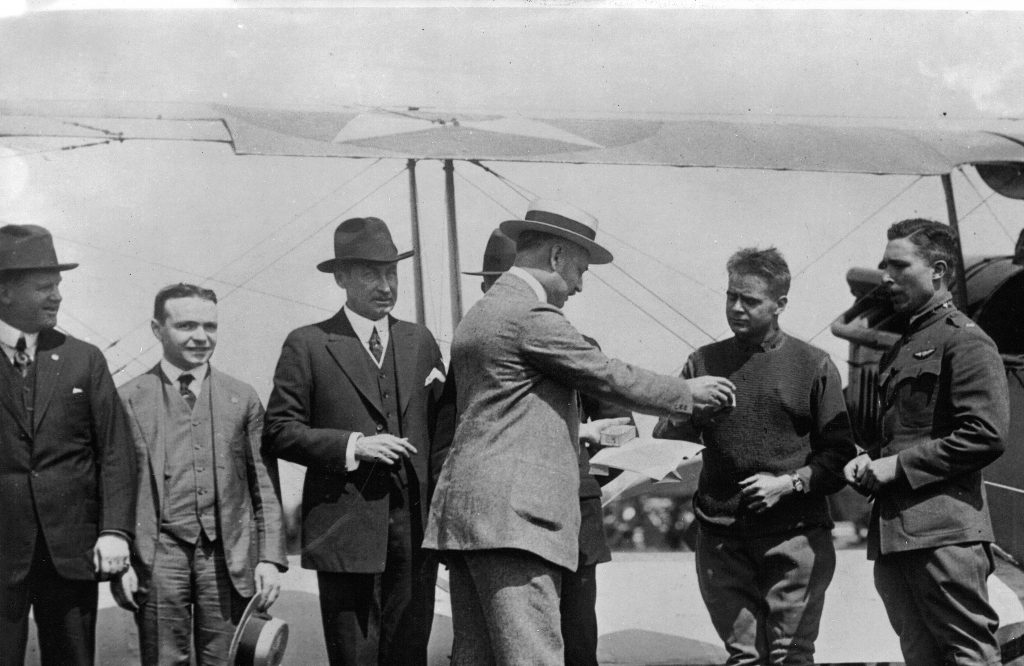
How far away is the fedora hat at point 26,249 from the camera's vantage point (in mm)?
3725

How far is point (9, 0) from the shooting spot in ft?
13.3

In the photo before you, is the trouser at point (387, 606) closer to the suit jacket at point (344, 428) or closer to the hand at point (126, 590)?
the suit jacket at point (344, 428)

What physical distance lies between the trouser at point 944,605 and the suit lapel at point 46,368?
3.10 m

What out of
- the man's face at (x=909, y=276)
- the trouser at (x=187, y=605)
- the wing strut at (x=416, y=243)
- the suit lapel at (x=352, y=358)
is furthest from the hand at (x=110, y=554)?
the man's face at (x=909, y=276)

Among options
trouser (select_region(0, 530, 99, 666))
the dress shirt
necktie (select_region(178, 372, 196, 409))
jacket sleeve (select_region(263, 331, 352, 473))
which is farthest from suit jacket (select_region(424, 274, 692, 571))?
trouser (select_region(0, 530, 99, 666))

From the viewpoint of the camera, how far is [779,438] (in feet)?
Answer: 12.4

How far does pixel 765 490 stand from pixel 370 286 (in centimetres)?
169

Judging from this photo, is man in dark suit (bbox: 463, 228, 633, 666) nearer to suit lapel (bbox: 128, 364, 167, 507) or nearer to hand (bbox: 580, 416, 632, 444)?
hand (bbox: 580, 416, 632, 444)

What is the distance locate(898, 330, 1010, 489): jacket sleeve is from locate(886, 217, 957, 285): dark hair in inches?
13.0

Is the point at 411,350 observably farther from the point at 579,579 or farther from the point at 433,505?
the point at 579,579

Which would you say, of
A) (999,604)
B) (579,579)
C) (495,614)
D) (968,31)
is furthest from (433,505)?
(968,31)

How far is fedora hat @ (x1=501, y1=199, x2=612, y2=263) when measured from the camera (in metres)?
3.37

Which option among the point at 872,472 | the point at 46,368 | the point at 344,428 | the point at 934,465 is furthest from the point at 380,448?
the point at 934,465

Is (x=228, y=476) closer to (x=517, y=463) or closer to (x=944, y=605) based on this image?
(x=517, y=463)
